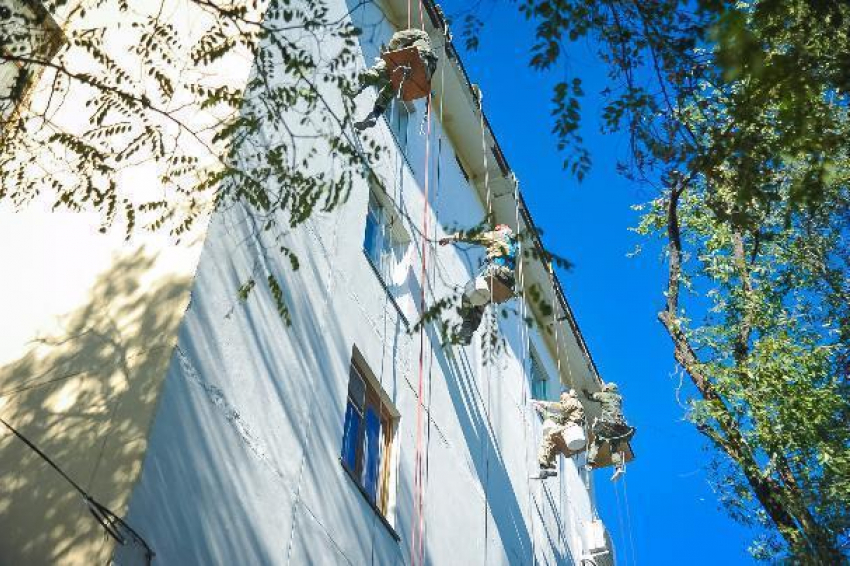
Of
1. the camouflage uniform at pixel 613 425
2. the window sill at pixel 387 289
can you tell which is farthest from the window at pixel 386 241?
the camouflage uniform at pixel 613 425

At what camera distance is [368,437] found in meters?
9.19

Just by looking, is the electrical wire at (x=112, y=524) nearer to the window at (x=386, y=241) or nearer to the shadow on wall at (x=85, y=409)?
the shadow on wall at (x=85, y=409)

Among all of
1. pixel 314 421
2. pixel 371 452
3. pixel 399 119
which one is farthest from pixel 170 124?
pixel 399 119

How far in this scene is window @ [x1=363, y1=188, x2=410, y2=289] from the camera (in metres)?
11.2

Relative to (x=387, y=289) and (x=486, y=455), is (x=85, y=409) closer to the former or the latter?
(x=387, y=289)

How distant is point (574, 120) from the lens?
6.21m

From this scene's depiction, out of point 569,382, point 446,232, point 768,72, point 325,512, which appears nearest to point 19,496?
point 325,512

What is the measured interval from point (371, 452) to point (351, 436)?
1.55 feet

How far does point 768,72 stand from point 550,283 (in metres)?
13.8

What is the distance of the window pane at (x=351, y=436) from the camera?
854 cm

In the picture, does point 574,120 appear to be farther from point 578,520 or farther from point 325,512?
point 578,520

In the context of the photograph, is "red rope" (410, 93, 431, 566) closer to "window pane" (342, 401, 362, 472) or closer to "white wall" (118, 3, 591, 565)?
"white wall" (118, 3, 591, 565)

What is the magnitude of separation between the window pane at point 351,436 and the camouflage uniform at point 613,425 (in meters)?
7.09

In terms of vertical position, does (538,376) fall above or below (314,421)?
above
